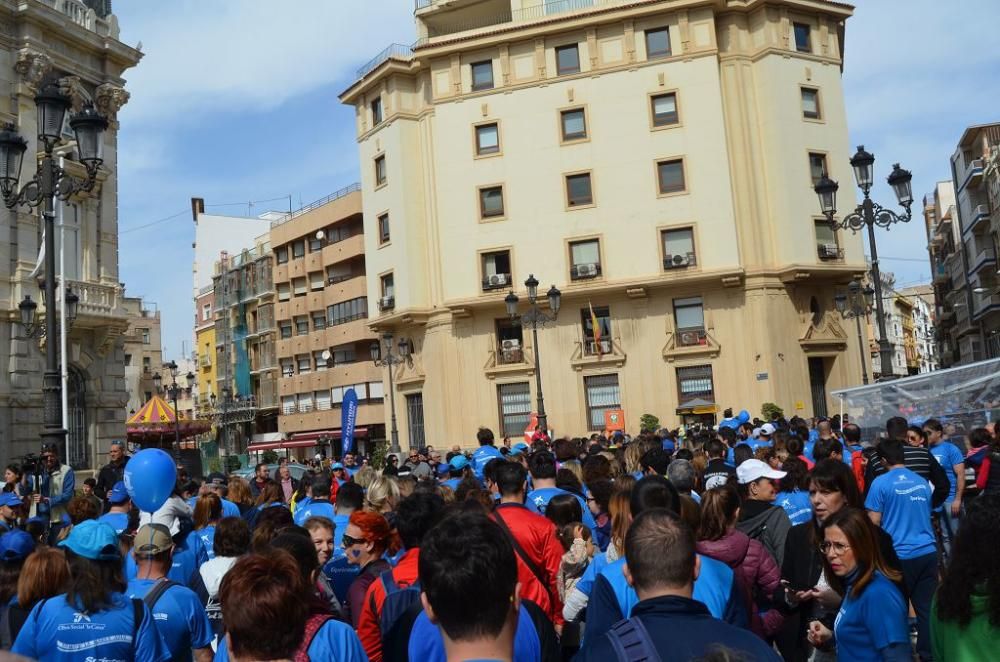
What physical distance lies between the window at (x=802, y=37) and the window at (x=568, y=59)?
9.11m

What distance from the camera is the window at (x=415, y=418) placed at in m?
40.3

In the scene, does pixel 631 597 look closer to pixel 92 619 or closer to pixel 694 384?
pixel 92 619

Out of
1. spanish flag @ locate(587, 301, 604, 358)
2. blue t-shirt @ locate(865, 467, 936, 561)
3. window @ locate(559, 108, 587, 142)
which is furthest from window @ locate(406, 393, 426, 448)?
blue t-shirt @ locate(865, 467, 936, 561)

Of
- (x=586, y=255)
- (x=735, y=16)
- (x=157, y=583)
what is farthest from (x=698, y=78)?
(x=157, y=583)

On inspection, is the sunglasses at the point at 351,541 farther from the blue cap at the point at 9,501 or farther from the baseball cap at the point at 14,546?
the blue cap at the point at 9,501

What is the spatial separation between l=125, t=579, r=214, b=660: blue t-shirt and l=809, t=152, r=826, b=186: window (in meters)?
36.2

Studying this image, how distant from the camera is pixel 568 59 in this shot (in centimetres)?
3847

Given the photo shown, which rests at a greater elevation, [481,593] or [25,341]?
[25,341]

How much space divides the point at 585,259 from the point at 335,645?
114ft

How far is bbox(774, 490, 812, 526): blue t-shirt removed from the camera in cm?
728

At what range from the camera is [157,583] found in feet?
15.6

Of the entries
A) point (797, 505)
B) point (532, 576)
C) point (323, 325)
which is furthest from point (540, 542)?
point (323, 325)

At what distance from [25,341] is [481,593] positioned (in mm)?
25308

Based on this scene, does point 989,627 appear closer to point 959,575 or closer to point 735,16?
point 959,575
